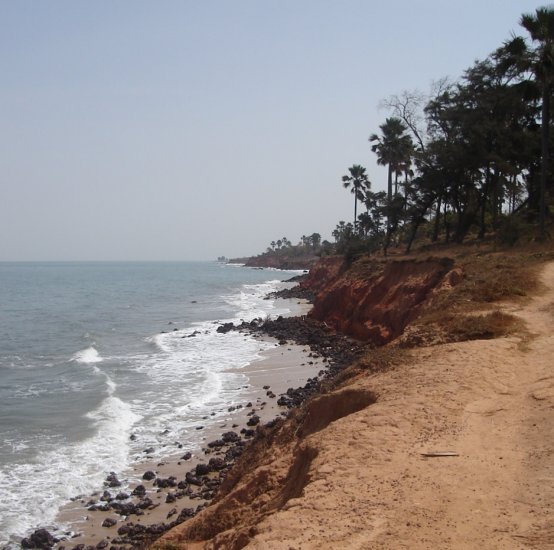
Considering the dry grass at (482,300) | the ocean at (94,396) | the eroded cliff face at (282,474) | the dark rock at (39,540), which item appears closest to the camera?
the eroded cliff face at (282,474)

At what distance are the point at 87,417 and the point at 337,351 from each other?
50.3 feet

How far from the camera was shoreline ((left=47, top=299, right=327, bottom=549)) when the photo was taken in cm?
1295

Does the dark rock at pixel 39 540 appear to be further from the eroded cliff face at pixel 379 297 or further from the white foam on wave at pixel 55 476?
the eroded cliff face at pixel 379 297

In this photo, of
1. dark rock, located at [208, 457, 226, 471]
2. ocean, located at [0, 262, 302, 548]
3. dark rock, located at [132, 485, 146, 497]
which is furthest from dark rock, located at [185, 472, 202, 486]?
ocean, located at [0, 262, 302, 548]

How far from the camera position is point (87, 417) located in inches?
818

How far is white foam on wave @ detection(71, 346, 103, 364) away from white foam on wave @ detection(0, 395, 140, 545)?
1268 cm

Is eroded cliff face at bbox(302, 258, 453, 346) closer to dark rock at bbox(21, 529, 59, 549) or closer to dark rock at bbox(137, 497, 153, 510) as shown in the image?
dark rock at bbox(137, 497, 153, 510)

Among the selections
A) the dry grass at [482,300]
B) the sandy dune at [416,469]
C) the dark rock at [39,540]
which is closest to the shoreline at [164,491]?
the dark rock at [39,540]

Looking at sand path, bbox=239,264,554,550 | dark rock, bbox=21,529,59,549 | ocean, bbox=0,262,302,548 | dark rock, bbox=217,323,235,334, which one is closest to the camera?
sand path, bbox=239,264,554,550

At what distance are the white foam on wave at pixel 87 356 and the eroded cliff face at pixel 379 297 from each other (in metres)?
16.0

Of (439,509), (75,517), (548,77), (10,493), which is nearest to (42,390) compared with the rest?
(10,493)

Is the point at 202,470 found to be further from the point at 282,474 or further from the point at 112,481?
the point at 282,474

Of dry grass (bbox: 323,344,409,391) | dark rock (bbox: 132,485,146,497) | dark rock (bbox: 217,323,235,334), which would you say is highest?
dry grass (bbox: 323,344,409,391)

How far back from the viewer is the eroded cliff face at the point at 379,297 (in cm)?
2798
